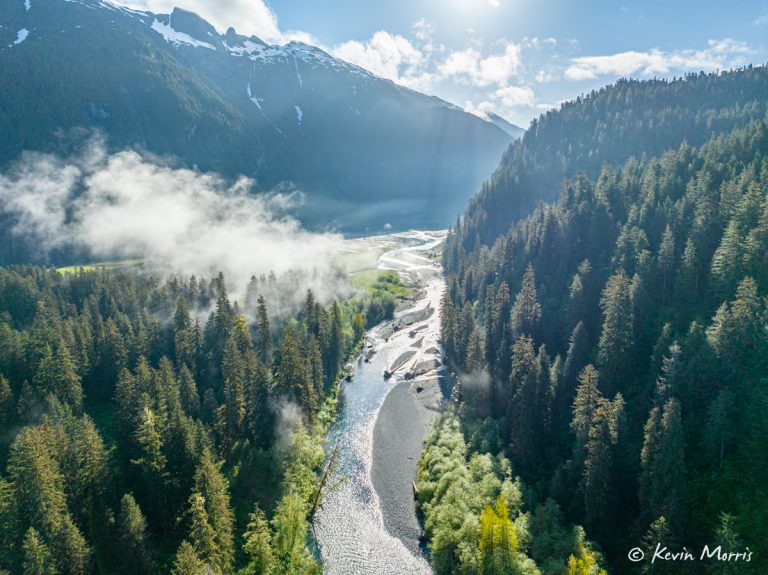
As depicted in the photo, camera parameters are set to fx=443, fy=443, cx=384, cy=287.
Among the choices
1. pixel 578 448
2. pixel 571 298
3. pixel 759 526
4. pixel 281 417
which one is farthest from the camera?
pixel 571 298

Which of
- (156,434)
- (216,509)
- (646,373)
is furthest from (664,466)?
(156,434)

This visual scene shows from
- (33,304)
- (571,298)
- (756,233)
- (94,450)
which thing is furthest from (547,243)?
(33,304)

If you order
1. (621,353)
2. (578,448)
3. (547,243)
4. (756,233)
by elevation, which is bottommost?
(578,448)

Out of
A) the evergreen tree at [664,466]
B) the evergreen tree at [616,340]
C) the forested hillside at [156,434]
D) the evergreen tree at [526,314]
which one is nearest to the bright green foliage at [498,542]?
the evergreen tree at [664,466]

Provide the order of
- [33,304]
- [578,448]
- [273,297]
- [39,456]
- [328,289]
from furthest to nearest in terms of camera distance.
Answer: [328,289]
[273,297]
[33,304]
[578,448]
[39,456]

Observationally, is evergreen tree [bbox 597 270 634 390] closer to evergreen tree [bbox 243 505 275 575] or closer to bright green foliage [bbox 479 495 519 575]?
bright green foliage [bbox 479 495 519 575]

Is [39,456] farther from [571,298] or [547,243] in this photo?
[547,243]
